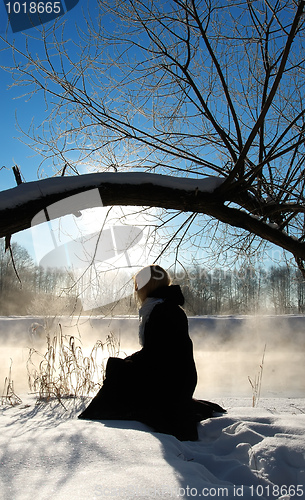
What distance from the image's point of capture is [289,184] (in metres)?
3.44

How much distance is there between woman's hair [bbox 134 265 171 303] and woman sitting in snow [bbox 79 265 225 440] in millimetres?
79

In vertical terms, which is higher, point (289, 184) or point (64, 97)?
point (64, 97)

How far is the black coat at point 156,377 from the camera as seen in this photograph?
2.38 metres

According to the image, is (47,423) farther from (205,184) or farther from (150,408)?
(205,184)

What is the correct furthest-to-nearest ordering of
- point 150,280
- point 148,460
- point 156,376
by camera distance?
point 150,280
point 156,376
point 148,460

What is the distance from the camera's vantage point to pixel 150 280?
2.60m

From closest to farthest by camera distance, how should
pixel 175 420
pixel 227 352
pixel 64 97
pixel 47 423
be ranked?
pixel 175 420
pixel 47 423
pixel 64 97
pixel 227 352

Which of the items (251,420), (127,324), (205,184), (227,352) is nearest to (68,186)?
(205,184)

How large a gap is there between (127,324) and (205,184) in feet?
33.9

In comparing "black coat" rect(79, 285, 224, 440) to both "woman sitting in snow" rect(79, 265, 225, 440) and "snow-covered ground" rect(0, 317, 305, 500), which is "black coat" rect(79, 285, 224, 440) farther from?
"snow-covered ground" rect(0, 317, 305, 500)

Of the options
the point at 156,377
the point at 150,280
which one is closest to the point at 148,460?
the point at 156,377

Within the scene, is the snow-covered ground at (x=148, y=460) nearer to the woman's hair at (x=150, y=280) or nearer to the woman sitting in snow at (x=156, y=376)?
the woman sitting in snow at (x=156, y=376)

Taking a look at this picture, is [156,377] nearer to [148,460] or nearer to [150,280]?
[150,280]

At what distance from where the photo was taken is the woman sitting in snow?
238 centimetres
